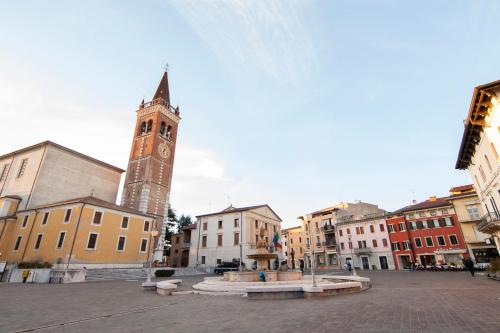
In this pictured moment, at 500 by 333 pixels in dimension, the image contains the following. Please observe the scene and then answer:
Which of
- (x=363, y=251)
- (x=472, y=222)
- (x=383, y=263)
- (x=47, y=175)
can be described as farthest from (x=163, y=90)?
(x=472, y=222)

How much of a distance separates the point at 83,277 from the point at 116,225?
31.1ft

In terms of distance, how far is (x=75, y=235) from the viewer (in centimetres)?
2644

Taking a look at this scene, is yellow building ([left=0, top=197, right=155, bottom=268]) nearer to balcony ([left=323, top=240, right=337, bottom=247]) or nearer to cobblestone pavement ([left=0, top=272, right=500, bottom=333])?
cobblestone pavement ([left=0, top=272, right=500, bottom=333])

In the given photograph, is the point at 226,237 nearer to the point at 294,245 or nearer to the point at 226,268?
the point at 226,268

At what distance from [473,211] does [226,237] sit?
3619 centimetres

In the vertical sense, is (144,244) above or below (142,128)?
below

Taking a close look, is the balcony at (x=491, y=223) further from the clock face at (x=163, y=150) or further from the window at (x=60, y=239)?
the clock face at (x=163, y=150)

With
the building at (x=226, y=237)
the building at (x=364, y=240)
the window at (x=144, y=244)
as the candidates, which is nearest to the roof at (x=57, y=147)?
the window at (x=144, y=244)

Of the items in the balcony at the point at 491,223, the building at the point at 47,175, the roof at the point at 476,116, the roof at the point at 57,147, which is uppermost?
the roof at the point at 57,147

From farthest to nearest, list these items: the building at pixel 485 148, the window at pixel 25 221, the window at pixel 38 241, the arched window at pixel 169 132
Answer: the arched window at pixel 169 132 → the window at pixel 25 221 → the window at pixel 38 241 → the building at pixel 485 148

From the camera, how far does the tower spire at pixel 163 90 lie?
56.2m

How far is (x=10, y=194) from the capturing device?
36.1m

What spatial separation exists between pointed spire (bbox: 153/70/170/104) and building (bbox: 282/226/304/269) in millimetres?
44046

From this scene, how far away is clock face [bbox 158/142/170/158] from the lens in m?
49.4
